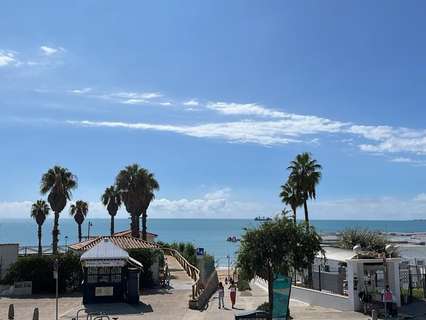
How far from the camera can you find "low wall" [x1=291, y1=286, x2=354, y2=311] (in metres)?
27.0

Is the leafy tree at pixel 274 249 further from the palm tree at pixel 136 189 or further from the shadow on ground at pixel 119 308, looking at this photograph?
the palm tree at pixel 136 189

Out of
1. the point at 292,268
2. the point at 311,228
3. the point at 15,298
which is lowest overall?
the point at 15,298

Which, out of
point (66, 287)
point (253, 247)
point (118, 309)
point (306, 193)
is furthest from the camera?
point (306, 193)

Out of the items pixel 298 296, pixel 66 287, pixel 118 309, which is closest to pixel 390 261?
pixel 298 296

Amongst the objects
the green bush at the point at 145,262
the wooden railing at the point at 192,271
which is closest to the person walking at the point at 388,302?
the wooden railing at the point at 192,271

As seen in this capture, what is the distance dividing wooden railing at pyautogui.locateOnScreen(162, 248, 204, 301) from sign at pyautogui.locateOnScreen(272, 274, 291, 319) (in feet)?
30.0

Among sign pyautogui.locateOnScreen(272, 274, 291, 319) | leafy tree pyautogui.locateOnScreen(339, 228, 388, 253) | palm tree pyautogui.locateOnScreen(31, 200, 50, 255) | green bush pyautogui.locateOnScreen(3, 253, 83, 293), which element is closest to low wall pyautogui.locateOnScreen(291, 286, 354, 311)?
leafy tree pyautogui.locateOnScreen(339, 228, 388, 253)

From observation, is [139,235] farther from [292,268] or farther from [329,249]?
[292,268]

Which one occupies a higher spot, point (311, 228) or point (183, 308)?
point (311, 228)

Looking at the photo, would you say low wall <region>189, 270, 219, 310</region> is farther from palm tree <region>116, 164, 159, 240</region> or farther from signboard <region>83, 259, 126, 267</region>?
palm tree <region>116, 164, 159, 240</region>

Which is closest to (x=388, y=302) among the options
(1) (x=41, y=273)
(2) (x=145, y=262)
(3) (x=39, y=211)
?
(2) (x=145, y=262)

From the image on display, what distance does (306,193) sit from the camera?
4381 cm

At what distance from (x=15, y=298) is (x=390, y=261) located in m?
21.8

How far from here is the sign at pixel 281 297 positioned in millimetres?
20375
